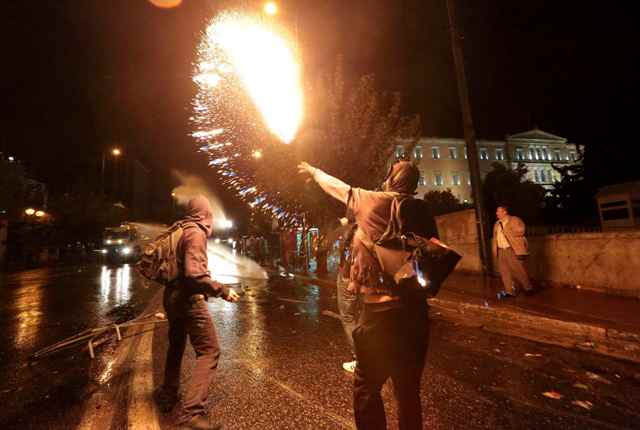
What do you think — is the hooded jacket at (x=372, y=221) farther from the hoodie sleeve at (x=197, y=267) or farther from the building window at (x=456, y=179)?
the building window at (x=456, y=179)

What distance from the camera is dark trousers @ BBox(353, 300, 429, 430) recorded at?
6.23 ft

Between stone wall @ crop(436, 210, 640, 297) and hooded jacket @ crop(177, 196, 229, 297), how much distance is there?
8.35 meters

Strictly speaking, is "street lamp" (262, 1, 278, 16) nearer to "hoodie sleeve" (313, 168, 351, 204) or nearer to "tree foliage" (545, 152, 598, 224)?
"hoodie sleeve" (313, 168, 351, 204)

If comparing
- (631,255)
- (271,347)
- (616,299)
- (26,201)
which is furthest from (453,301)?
(26,201)

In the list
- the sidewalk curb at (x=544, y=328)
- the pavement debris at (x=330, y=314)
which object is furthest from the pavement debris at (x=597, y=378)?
the pavement debris at (x=330, y=314)

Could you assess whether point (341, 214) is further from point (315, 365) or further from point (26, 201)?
point (26, 201)

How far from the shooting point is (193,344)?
2.77 m

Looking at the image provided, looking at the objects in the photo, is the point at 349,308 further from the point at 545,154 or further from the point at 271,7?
the point at 545,154

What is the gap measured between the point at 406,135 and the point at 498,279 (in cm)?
547

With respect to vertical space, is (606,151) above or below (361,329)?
above

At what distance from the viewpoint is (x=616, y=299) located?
6660 millimetres

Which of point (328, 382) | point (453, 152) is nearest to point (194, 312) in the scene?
point (328, 382)

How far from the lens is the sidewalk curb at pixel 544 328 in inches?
176

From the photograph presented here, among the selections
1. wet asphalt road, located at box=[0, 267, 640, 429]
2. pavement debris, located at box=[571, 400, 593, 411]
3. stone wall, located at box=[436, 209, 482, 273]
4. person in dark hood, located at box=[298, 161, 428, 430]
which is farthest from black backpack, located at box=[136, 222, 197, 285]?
stone wall, located at box=[436, 209, 482, 273]
